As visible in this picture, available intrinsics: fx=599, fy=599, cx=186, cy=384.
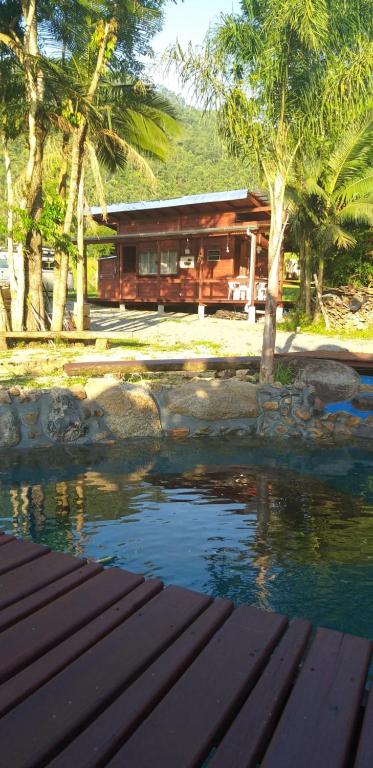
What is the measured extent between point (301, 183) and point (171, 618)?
17.0m

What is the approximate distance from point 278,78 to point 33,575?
7.91m

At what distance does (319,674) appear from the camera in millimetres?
2398

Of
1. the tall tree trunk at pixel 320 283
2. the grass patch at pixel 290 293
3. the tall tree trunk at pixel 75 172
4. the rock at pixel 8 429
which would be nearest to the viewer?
the rock at pixel 8 429

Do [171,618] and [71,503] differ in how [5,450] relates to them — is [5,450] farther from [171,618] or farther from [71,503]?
[171,618]

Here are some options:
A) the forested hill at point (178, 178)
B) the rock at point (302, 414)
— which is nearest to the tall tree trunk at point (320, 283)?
the rock at point (302, 414)

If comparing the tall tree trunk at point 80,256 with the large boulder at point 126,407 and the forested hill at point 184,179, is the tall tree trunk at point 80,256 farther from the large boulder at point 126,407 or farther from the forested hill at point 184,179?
the forested hill at point 184,179

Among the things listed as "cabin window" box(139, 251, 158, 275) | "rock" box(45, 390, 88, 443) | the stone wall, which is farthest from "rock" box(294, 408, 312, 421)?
"cabin window" box(139, 251, 158, 275)

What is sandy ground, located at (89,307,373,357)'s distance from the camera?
14078 mm

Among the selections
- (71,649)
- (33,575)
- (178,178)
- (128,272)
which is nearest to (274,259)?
(33,575)

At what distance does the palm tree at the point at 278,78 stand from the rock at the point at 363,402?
5.03ft

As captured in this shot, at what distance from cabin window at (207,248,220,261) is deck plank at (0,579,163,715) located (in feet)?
71.8

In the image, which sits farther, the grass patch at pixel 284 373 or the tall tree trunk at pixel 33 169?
the tall tree trunk at pixel 33 169

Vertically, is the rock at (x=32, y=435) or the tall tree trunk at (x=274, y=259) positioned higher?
the tall tree trunk at (x=274, y=259)

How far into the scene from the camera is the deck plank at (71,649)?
87.7 inches
